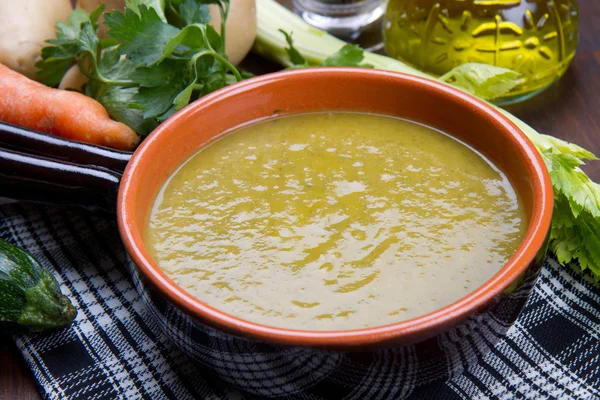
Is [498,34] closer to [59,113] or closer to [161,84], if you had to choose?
[161,84]

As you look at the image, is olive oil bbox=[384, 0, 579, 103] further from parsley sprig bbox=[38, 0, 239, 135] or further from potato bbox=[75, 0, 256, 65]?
parsley sprig bbox=[38, 0, 239, 135]

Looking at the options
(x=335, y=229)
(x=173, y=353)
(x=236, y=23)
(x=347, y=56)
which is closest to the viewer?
(x=335, y=229)

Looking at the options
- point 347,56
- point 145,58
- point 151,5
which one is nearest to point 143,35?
point 145,58

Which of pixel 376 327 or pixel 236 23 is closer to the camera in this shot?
pixel 376 327

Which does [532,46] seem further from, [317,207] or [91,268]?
[91,268]

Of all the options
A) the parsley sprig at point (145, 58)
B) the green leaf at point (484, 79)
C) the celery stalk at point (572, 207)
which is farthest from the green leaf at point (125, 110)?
the celery stalk at point (572, 207)

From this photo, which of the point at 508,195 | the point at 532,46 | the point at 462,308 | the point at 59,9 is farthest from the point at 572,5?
the point at 59,9
